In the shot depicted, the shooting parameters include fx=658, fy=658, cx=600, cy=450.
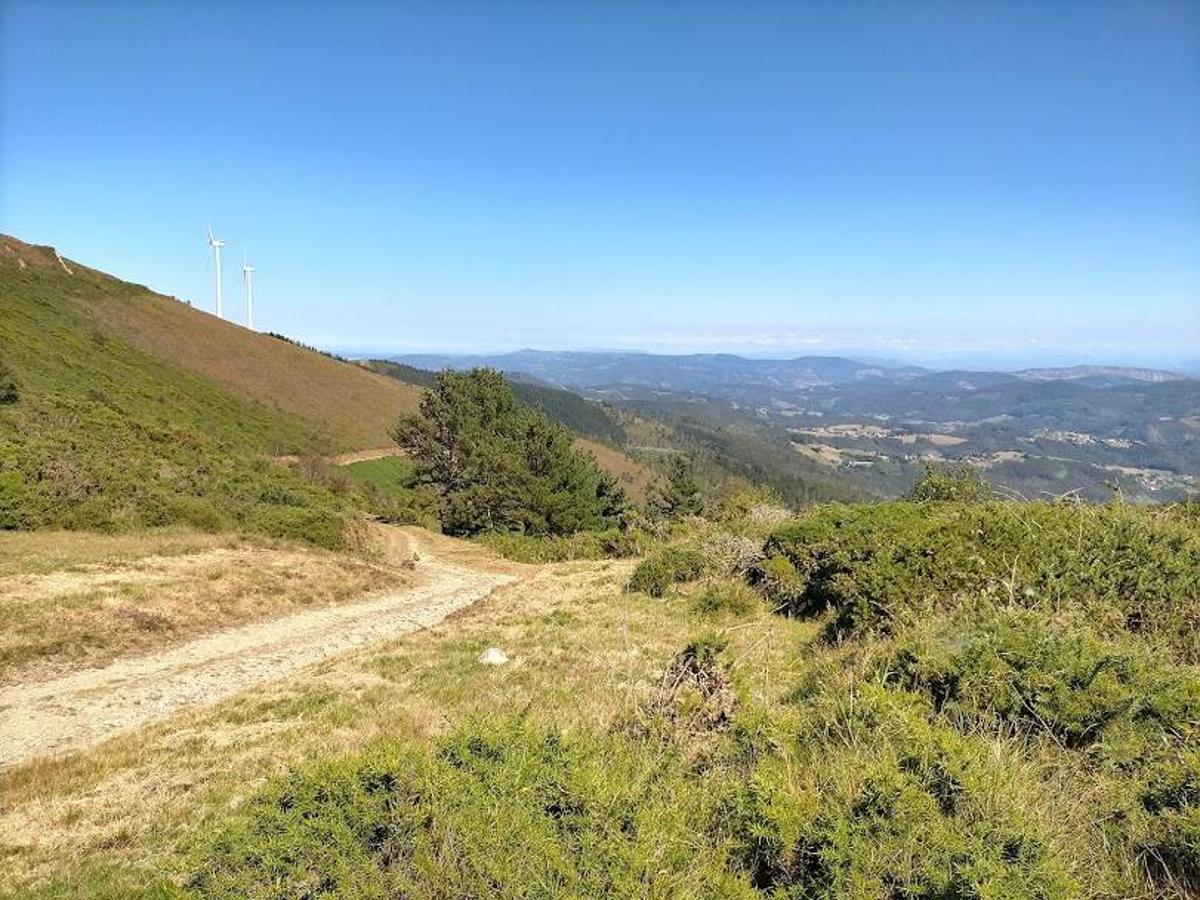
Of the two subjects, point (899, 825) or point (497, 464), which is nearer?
point (899, 825)

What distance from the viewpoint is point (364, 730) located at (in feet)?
26.7

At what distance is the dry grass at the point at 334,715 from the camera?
617 cm

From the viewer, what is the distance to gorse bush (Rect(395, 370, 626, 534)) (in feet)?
122

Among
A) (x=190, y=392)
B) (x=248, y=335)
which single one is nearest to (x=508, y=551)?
(x=190, y=392)

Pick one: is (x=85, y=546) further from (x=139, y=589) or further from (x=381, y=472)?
(x=381, y=472)

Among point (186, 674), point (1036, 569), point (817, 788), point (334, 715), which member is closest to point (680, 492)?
point (186, 674)

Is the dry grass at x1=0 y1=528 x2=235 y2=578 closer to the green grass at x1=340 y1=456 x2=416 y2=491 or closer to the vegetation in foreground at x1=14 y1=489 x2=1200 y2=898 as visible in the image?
the vegetation in foreground at x1=14 y1=489 x2=1200 y2=898

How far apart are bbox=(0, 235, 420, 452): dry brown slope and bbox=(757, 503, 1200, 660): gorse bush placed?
71031 millimetres

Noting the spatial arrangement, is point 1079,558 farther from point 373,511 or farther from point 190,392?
point 190,392

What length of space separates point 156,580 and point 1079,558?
18.4 metres

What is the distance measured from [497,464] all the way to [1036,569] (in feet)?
106

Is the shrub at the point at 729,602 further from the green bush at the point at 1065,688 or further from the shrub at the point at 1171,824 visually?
the shrub at the point at 1171,824

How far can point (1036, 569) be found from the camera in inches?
278

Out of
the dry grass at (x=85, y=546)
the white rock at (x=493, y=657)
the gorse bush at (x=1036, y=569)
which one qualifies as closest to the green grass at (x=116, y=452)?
the dry grass at (x=85, y=546)
